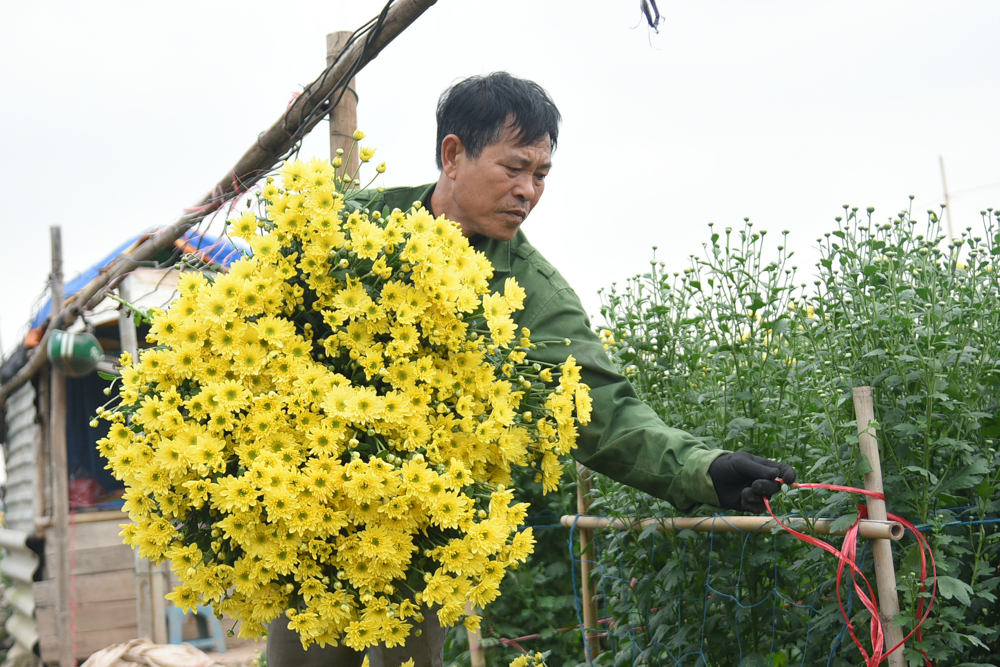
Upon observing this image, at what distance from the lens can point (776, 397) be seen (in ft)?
8.25

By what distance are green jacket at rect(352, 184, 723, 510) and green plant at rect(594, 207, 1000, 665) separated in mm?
366

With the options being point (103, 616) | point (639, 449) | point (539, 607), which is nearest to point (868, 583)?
point (639, 449)

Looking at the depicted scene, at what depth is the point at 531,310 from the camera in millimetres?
2246

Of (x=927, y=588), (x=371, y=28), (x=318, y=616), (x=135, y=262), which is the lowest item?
(x=927, y=588)

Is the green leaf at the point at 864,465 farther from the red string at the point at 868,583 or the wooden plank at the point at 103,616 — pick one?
the wooden plank at the point at 103,616

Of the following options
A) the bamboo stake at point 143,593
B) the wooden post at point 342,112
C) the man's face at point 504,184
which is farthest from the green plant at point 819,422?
the bamboo stake at point 143,593

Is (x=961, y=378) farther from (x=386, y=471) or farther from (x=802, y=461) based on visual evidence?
(x=386, y=471)

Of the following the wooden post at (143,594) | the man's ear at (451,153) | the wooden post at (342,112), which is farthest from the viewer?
the wooden post at (143,594)

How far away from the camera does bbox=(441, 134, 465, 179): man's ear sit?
2342 mm

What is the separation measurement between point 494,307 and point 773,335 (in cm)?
109

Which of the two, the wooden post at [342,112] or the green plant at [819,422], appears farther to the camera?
the wooden post at [342,112]

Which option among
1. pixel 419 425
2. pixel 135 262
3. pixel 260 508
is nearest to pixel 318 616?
pixel 260 508

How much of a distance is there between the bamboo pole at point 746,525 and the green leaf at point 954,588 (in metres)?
0.13

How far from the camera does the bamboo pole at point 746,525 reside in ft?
6.32
